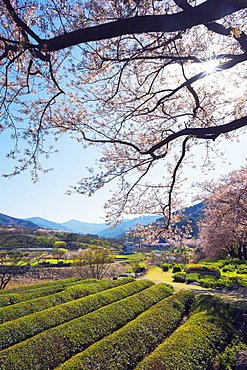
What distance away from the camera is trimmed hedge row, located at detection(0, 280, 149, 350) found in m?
6.30

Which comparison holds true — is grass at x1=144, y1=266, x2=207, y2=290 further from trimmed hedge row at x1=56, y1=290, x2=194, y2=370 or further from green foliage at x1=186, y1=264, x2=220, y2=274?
trimmed hedge row at x1=56, y1=290, x2=194, y2=370

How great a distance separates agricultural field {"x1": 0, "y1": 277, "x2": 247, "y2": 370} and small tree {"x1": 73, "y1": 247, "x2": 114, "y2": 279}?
923cm

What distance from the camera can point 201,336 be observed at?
5.30 m

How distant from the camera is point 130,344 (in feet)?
18.0

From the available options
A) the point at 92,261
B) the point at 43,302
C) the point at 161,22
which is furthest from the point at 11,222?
the point at 161,22

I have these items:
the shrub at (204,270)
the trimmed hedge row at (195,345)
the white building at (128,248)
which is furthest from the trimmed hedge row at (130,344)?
the white building at (128,248)

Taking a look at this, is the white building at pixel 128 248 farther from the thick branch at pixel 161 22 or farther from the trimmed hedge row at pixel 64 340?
the thick branch at pixel 161 22

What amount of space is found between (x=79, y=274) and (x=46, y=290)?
30.8 ft

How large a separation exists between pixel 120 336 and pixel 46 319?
281cm

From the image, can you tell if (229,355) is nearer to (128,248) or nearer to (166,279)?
(166,279)

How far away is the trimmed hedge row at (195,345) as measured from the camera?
14.3 feet

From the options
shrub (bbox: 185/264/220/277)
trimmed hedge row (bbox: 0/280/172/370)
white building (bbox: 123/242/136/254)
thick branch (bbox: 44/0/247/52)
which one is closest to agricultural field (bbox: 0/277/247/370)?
trimmed hedge row (bbox: 0/280/172/370)

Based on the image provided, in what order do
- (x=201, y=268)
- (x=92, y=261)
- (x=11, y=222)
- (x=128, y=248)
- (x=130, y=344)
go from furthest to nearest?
(x=11, y=222) < (x=128, y=248) < (x=92, y=261) < (x=201, y=268) < (x=130, y=344)

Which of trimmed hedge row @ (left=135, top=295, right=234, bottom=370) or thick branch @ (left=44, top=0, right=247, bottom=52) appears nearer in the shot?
thick branch @ (left=44, top=0, right=247, bottom=52)
